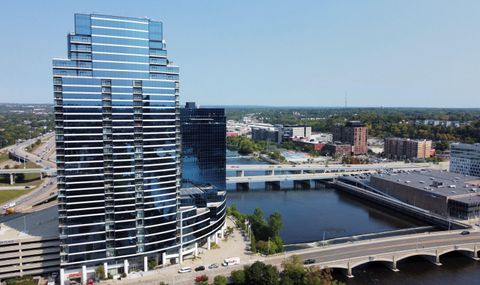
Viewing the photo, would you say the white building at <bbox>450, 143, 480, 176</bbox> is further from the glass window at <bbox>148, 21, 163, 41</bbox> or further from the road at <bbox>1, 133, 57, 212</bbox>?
the road at <bbox>1, 133, 57, 212</bbox>

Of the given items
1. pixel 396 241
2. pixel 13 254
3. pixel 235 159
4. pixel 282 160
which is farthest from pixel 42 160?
pixel 396 241

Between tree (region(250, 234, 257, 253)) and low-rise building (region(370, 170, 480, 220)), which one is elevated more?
low-rise building (region(370, 170, 480, 220))

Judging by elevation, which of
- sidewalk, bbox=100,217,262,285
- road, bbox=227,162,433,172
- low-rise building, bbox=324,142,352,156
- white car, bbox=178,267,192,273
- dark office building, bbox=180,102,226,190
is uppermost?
dark office building, bbox=180,102,226,190

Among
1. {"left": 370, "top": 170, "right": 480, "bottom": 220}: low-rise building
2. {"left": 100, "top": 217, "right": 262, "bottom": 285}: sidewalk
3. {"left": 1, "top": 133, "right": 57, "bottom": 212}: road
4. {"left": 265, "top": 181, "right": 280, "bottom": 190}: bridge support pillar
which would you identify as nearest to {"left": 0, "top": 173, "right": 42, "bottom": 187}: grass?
{"left": 1, "top": 133, "right": 57, "bottom": 212}: road

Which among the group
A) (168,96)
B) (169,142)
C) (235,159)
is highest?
(168,96)

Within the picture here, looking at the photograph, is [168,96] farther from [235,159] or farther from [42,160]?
[235,159]

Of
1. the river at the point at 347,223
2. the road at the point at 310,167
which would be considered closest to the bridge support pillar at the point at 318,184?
the road at the point at 310,167

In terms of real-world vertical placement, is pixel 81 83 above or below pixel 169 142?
above
